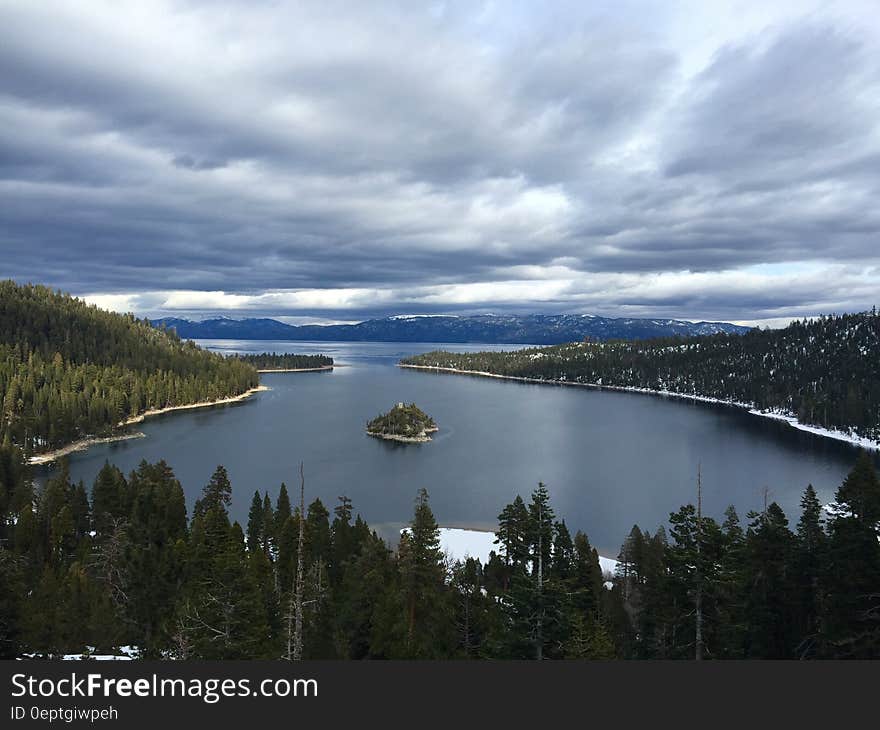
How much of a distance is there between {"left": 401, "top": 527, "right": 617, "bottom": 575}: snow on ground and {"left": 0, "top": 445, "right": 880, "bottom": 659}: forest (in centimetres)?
529

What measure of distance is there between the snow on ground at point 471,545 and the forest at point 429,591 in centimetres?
529

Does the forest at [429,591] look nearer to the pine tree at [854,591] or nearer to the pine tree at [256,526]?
the pine tree at [854,591]

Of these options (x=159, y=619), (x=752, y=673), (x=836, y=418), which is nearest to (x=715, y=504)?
(x=159, y=619)

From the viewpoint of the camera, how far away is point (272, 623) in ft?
119

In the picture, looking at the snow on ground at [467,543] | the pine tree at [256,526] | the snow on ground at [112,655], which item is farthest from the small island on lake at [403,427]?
the snow on ground at [112,655]

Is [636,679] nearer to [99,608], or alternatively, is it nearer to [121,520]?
[99,608]

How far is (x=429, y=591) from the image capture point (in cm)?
3206

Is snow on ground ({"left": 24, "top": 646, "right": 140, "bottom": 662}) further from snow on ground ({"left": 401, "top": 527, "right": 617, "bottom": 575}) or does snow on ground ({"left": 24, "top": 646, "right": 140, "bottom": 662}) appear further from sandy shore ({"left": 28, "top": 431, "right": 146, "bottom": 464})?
sandy shore ({"left": 28, "top": 431, "right": 146, "bottom": 464})

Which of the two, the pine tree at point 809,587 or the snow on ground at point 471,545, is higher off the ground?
the pine tree at point 809,587

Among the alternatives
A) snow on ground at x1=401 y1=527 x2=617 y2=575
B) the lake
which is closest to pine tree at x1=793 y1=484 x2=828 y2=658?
snow on ground at x1=401 y1=527 x2=617 y2=575

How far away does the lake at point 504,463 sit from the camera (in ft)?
291

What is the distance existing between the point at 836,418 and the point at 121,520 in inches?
7600

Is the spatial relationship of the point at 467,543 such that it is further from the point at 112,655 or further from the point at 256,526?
the point at 112,655

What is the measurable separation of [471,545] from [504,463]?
5446 cm
